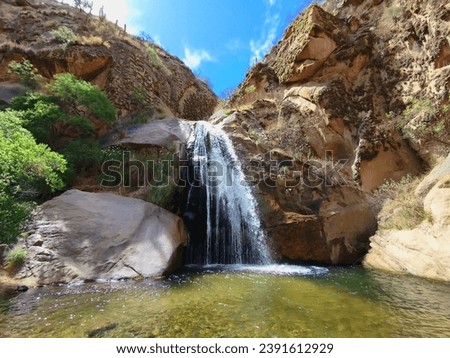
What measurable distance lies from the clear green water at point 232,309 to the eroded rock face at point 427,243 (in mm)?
881

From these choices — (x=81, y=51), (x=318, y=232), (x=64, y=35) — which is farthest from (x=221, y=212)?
(x=64, y=35)

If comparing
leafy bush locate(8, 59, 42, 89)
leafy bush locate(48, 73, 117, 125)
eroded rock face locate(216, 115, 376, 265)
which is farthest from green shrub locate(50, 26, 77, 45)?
eroded rock face locate(216, 115, 376, 265)

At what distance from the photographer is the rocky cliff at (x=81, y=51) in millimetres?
16188

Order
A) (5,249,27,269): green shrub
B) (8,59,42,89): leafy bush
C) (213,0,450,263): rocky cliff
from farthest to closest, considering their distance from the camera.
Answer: (8,59,42,89): leafy bush < (213,0,450,263): rocky cliff < (5,249,27,269): green shrub

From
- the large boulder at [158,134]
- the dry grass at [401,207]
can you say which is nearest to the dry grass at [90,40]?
the large boulder at [158,134]

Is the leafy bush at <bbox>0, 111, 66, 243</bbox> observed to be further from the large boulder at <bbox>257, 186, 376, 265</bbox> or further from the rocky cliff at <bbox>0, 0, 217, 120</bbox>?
the rocky cliff at <bbox>0, 0, 217, 120</bbox>

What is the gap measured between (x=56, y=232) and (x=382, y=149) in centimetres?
1476

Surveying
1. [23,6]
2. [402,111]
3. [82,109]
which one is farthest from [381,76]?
[23,6]

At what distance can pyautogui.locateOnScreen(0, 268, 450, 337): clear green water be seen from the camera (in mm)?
4340

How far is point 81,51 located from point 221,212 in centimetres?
1283

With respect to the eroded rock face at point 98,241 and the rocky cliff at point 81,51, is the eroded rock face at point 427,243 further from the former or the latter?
the rocky cliff at point 81,51

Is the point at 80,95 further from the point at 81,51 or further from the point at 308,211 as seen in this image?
the point at 308,211

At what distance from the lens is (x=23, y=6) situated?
18.5 meters

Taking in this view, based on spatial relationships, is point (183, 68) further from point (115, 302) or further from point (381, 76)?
point (115, 302)
